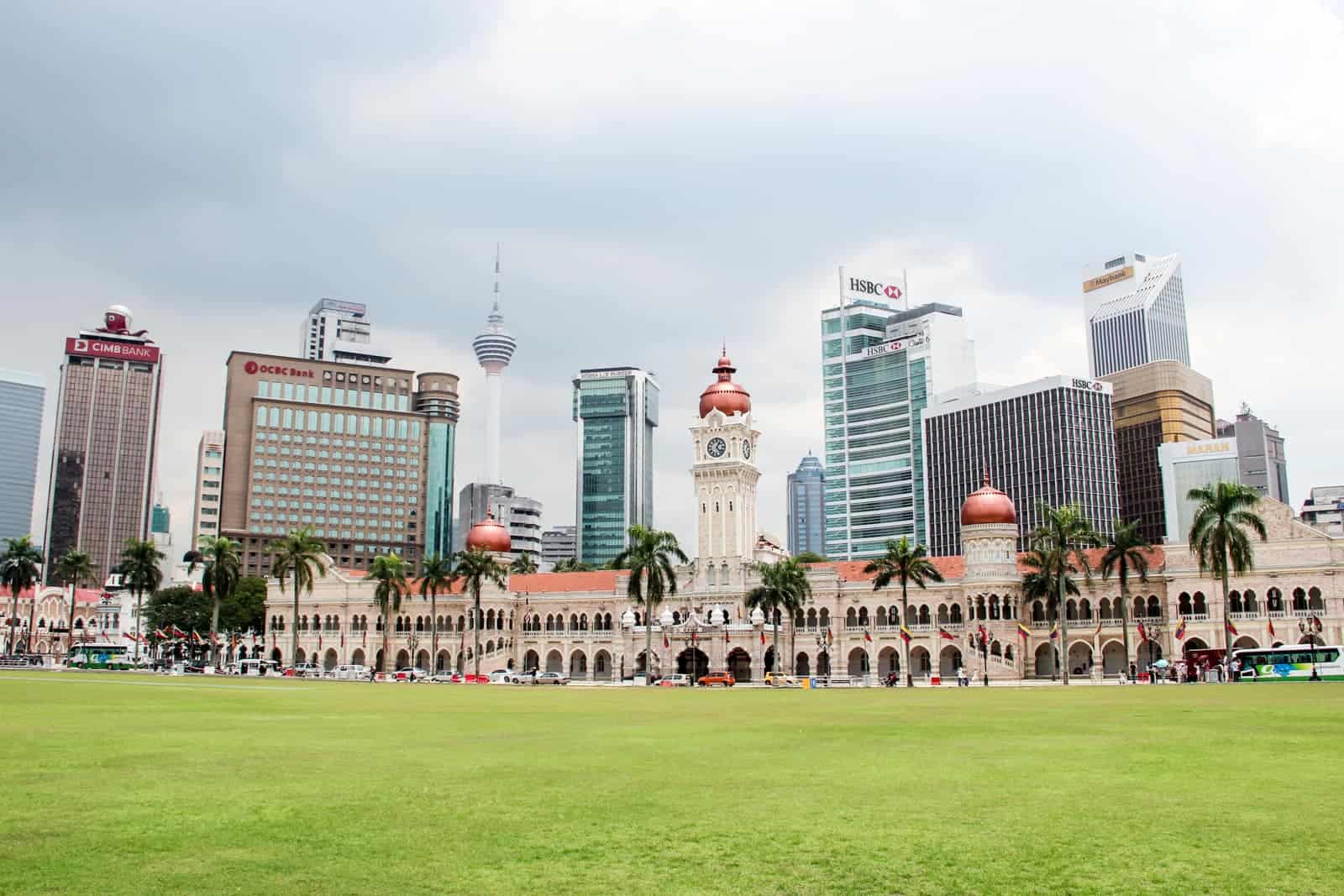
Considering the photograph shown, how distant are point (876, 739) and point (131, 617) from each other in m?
168

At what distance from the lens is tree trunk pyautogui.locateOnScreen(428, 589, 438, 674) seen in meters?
115

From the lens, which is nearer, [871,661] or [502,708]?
[502,708]

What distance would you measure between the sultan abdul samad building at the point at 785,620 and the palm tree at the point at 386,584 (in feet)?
8.38

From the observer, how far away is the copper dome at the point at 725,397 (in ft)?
393

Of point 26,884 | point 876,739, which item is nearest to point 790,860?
point 26,884


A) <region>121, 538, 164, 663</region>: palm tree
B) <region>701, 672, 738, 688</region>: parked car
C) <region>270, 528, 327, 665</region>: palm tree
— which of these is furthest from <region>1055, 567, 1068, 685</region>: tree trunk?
<region>121, 538, 164, 663</region>: palm tree

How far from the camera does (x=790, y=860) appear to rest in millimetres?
13172

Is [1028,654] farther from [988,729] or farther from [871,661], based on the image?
[988,729]

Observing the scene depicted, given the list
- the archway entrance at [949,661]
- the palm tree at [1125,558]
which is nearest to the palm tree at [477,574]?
the archway entrance at [949,661]

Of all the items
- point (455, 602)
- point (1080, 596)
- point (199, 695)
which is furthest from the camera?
point (455, 602)

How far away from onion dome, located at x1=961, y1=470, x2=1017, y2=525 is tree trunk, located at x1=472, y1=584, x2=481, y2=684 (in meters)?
46.0

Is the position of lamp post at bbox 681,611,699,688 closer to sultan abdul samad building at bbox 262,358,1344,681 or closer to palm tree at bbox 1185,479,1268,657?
sultan abdul samad building at bbox 262,358,1344,681

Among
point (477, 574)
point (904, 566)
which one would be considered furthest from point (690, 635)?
point (904, 566)

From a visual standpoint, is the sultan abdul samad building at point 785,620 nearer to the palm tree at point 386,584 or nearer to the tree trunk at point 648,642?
the tree trunk at point 648,642
